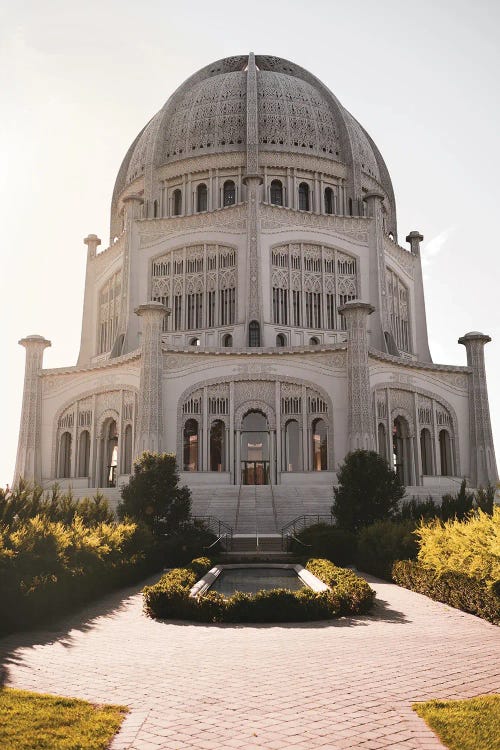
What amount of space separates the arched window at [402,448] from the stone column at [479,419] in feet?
13.1

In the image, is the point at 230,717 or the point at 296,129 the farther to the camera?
the point at 296,129

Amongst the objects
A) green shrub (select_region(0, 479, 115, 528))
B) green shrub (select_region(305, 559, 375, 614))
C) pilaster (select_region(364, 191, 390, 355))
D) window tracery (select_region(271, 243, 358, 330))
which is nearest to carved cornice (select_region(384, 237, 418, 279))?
pilaster (select_region(364, 191, 390, 355))

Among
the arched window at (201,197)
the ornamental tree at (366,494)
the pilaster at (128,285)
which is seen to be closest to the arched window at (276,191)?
the arched window at (201,197)

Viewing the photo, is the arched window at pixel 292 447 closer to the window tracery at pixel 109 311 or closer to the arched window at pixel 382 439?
the arched window at pixel 382 439

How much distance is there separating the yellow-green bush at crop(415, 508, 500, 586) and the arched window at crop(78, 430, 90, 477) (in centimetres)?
2672

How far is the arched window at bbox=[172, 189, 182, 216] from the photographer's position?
48.4 m

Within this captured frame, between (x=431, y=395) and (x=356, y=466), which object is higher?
(x=431, y=395)

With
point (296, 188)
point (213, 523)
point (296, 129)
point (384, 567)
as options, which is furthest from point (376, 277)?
point (384, 567)

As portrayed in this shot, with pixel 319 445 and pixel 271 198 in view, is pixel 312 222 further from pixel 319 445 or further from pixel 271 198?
pixel 319 445

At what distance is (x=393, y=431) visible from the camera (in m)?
38.2

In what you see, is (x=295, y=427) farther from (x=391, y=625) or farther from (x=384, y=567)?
(x=391, y=625)

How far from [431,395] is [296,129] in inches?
834

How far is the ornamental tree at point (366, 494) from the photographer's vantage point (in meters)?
24.7

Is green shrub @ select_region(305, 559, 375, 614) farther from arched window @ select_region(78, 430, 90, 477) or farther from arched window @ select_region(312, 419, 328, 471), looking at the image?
arched window @ select_region(78, 430, 90, 477)
